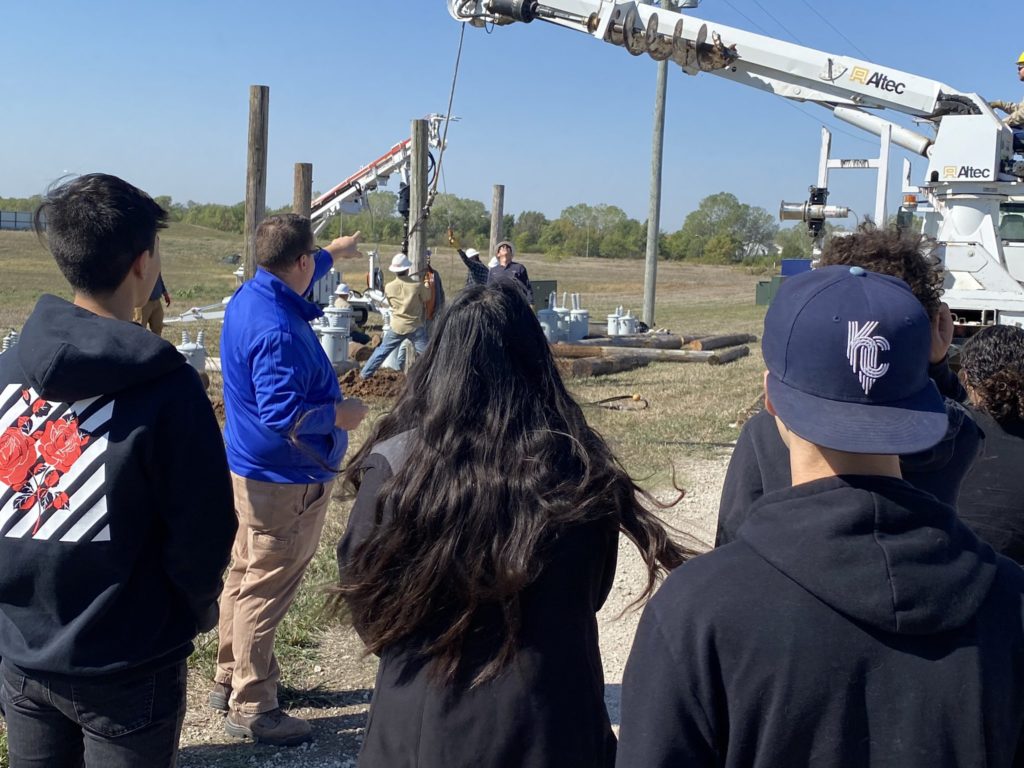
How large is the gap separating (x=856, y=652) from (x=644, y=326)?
723 inches

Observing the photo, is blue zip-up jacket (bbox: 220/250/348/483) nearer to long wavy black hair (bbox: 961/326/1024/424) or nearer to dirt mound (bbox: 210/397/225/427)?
long wavy black hair (bbox: 961/326/1024/424)

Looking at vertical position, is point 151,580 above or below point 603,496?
below

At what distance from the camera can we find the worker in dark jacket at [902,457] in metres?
2.45

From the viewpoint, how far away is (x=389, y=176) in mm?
21141

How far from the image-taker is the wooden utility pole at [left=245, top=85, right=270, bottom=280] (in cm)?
871

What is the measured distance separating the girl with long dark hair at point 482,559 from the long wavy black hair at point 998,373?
1701 millimetres

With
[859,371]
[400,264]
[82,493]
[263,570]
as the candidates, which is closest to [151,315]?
[400,264]

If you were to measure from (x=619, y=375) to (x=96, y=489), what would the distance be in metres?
12.6

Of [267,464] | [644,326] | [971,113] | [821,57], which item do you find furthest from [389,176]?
[267,464]

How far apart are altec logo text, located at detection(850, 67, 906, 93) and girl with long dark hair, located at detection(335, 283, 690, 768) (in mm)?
10686

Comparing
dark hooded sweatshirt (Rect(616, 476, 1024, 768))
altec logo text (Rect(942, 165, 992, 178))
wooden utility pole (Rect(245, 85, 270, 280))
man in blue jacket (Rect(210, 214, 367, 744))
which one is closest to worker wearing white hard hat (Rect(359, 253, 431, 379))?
wooden utility pole (Rect(245, 85, 270, 280))

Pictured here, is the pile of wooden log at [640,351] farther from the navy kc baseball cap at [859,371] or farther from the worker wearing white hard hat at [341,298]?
the navy kc baseball cap at [859,371]

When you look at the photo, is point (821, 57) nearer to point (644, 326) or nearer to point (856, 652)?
point (644, 326)

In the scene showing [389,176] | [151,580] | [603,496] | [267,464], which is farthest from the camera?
[389,176]
